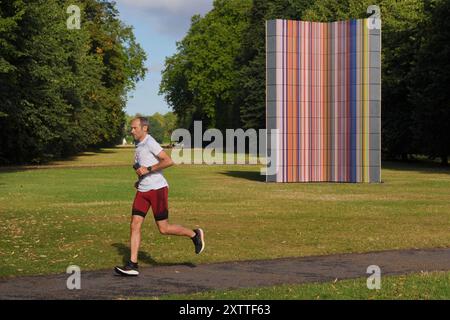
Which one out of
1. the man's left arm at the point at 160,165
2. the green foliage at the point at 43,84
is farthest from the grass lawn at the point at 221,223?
the green foliage at the point at 43,84

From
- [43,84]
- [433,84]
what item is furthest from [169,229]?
[433,84]

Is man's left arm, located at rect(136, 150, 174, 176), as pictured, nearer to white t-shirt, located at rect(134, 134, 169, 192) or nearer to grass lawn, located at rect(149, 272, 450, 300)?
white t-shirt, located at rect(134, 134, 169, 192)

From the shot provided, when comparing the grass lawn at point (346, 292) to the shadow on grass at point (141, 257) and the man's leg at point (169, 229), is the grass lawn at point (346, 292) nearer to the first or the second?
the man's leg at point (169, 229)

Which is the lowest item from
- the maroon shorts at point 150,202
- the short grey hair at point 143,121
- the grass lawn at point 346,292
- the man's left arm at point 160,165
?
the grass lawn at point 346,292

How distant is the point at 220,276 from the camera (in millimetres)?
9336

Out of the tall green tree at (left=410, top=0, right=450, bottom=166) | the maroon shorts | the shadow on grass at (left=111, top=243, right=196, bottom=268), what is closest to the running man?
the maroon shorts

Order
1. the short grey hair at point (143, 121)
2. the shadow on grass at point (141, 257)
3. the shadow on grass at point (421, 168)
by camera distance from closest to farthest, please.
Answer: the short grey hair at point (143, 121)
the shadow on grass at point (141, 257)
the shadow on grass at point (421, 168)

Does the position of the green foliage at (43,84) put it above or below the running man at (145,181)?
above

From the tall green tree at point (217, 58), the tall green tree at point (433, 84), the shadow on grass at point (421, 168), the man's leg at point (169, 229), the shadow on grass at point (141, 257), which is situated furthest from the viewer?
the tall green tree at point (217, 58)

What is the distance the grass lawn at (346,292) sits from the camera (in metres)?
7.62

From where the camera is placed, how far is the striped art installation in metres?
32.3

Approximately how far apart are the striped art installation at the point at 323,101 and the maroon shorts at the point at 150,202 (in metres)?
22.6

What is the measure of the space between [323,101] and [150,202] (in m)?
24.6

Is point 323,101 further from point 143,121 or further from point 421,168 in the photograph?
point 143,121
